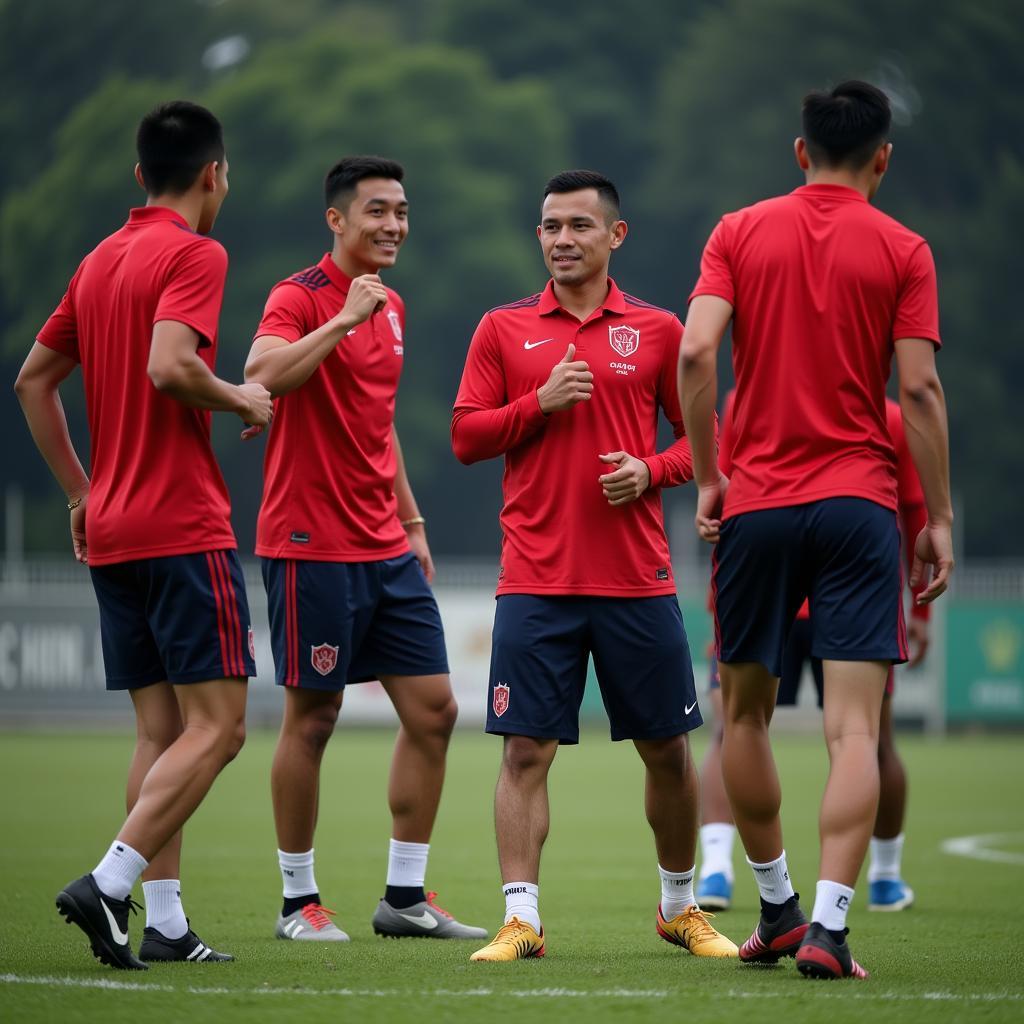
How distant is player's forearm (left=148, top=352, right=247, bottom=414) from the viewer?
20.0 ft

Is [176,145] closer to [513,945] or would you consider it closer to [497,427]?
[497,427]

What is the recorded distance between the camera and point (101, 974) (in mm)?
5969

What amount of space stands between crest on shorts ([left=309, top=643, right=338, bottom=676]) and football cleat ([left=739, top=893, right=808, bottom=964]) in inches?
78.2

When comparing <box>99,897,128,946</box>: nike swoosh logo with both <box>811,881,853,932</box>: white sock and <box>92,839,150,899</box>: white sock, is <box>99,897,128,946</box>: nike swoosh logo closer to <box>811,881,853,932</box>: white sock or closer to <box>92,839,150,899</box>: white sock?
<box>92,839,150,899</box>: white sock

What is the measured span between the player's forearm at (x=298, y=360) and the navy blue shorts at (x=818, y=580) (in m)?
1.67

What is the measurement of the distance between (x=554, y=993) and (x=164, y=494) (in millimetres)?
1977

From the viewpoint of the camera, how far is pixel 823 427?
605cm

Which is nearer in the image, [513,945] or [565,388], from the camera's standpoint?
[513,945]

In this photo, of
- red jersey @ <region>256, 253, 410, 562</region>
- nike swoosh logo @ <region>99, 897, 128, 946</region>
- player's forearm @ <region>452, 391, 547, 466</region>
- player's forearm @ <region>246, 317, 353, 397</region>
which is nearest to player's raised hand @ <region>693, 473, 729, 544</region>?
player's forearm @ <region>452, 391, 547, 466</region>

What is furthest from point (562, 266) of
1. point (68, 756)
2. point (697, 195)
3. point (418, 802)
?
point (697, 195)

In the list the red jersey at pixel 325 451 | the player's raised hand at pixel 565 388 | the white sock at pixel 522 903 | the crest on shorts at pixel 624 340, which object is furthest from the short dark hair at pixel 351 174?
the white sock at pixel 522 903

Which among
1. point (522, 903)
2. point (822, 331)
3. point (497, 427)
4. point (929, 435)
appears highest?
point (822, 331)

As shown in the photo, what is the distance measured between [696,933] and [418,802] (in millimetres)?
1385

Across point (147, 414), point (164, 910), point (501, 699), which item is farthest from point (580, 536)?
point (164, 910)
